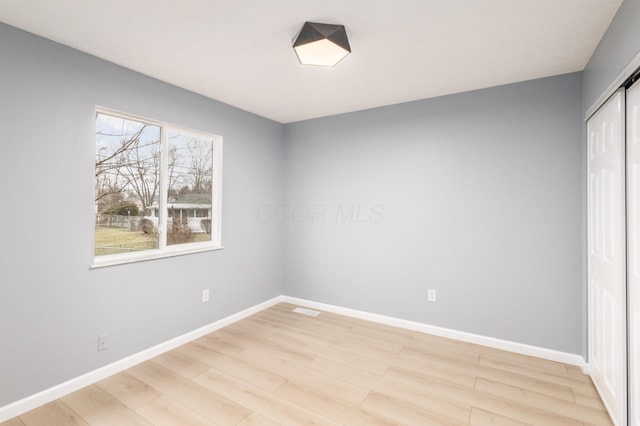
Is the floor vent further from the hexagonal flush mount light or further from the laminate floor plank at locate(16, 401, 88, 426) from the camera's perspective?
the hexagonal flush mount light

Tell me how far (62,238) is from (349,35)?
101 inches

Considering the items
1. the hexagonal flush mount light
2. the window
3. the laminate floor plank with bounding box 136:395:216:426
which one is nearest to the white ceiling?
the hexagonal flush mount light

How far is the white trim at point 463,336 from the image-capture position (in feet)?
8.70

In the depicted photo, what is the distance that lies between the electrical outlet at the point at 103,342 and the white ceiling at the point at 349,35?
7.41 ft

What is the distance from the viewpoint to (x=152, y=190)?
9.50 feet

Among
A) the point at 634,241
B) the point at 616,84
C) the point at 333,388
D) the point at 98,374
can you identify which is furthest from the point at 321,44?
the point at 98,374

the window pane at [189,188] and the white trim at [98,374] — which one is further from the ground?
the window pane at [189,188]

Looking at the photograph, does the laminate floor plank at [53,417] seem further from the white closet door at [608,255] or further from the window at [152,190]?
the white closet door at [608,255]

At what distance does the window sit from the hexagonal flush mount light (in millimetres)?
1680

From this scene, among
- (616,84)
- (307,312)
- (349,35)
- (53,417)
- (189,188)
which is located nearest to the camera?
(616,84)

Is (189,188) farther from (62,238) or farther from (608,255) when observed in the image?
(608,255)

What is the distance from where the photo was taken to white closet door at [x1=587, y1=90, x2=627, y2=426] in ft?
5.78

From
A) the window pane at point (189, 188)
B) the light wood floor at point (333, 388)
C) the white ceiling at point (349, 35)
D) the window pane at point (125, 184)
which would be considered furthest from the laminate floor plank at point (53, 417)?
the white ceiling at point (349, 35)

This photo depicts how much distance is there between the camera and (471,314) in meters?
3.05
